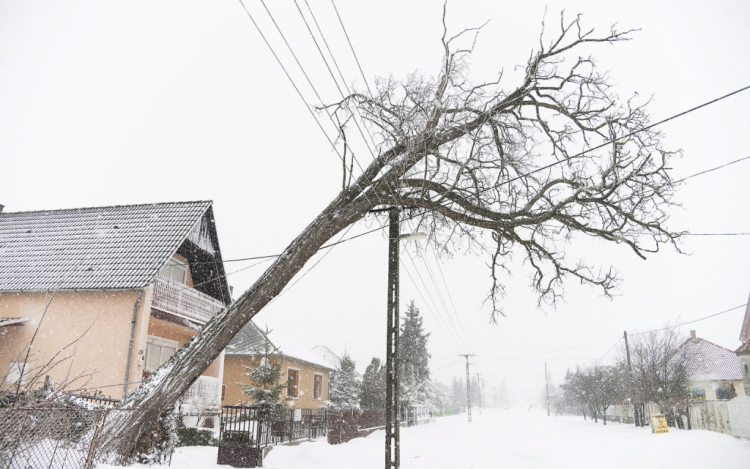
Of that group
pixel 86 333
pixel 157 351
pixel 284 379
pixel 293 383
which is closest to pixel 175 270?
pixel 157 351

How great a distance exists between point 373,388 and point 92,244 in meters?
19.5

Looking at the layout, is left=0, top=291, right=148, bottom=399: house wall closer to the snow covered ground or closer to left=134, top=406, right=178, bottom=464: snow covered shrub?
the snow covered ground

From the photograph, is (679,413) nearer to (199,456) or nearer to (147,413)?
(199,456)

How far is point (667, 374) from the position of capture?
25438 millimetres

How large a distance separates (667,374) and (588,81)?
22802mm

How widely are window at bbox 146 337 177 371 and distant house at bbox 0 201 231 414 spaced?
4cm

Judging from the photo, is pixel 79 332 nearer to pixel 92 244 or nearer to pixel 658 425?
pixel 92 244

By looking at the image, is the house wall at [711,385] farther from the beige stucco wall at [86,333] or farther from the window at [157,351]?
the beige stucco wall at [86,333]

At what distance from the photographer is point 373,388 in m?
29.5

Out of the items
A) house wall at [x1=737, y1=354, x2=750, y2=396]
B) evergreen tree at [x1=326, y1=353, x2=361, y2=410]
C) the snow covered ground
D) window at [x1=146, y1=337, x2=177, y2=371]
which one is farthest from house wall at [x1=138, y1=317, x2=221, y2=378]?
house wall at [x1=737, y1=354, x2=750, y2=396]

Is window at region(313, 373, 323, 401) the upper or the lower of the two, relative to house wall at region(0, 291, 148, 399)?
lower

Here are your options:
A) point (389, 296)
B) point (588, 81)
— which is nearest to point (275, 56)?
point (389, 296)

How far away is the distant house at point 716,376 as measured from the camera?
3241 centimetres

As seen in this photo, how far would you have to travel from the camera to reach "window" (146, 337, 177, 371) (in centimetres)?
1644
